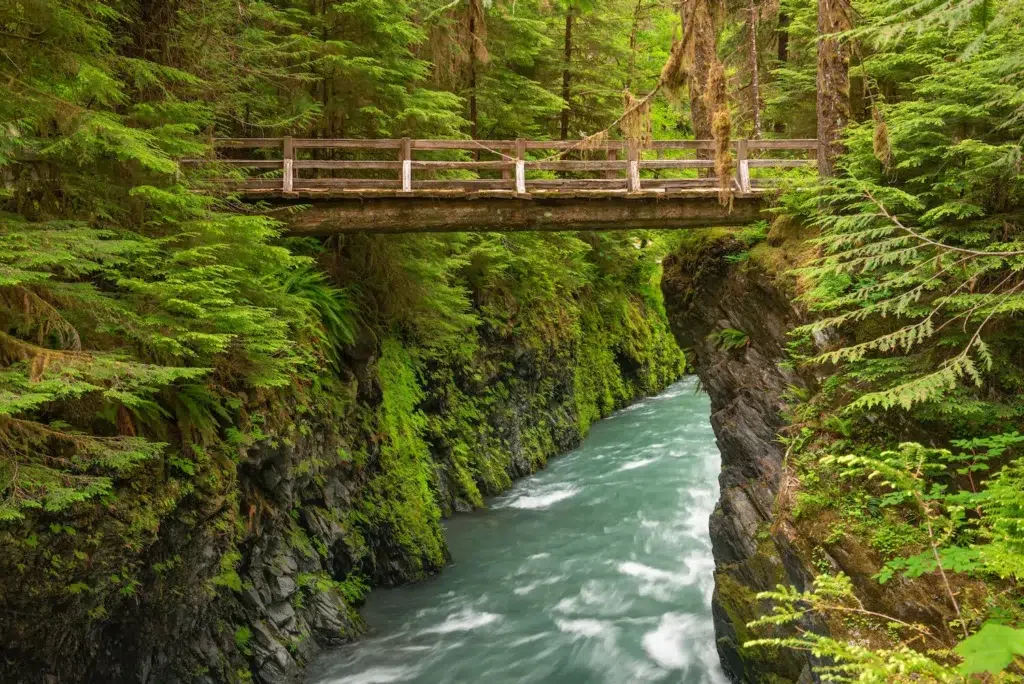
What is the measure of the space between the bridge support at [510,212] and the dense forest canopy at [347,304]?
846 mm

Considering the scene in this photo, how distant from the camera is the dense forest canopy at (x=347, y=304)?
4.94 m

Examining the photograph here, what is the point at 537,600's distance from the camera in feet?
34.7

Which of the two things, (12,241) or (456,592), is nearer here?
(12,241)

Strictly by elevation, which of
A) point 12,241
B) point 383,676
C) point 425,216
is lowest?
point 383,676

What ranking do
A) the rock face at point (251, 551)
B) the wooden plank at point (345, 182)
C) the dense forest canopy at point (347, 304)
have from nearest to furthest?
the dense forest canopy at point (347, 304)
the rock face at point (251, 551)
the wooden plank at point (345, 182)

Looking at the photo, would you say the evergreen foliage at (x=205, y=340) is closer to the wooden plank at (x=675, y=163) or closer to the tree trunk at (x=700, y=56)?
the tree trunk at (x=700, y=56)

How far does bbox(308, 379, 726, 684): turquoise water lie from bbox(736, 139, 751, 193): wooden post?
649 cm

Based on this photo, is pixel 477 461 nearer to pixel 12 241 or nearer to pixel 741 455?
pixel 741 455

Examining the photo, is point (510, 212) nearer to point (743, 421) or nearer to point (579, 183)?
point (579, 183)

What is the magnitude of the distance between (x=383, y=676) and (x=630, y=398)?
15.9 meters

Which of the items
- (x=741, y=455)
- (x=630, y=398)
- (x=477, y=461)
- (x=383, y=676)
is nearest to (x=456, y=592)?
(x=383, y=676)

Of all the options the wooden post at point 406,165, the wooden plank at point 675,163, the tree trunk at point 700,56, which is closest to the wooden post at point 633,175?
the wooden plank at point 675,163

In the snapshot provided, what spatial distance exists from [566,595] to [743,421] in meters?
4.23

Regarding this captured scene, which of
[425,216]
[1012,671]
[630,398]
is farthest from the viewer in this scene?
[630,398]
